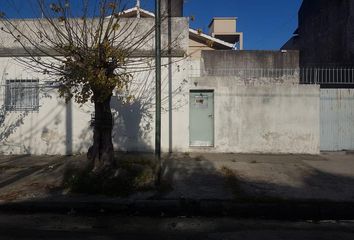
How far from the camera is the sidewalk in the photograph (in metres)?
7.89

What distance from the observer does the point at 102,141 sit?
9469 mm

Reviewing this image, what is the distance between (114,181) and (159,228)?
2.21 m

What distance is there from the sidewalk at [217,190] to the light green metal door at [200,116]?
5.18ft

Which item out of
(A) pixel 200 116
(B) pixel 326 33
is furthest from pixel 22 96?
(B) pixel 326 33

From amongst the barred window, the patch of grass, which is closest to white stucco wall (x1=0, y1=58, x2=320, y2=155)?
the barred window

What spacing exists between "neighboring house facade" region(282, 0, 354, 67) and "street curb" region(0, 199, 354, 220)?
34.8ft

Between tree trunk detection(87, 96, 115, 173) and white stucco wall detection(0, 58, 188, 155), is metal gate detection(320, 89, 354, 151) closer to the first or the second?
white stucco wall detection(0, 58, 188, 155)

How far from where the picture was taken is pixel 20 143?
13891 millimetres

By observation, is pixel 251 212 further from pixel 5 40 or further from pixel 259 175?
pixel 5 40

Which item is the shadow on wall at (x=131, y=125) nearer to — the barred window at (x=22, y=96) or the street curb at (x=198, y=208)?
the barred window at (x=22, y=96)

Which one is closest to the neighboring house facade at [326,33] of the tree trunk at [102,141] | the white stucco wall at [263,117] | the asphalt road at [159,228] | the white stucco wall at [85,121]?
the white stucco wall at [263,117]

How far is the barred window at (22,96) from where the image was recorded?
13922 mm

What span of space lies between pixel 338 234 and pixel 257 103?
25.0 feet

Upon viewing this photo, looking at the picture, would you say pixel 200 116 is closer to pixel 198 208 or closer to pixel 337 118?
pixel 337 118
